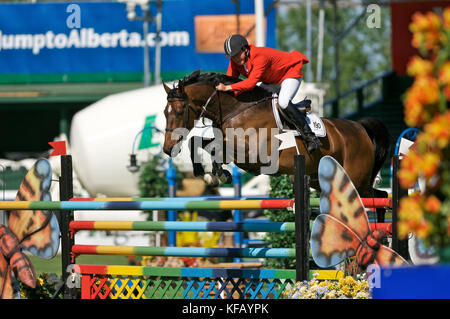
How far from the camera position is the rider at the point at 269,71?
6.26 meters

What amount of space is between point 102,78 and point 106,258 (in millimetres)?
10645

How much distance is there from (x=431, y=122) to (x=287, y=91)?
12.7 feet

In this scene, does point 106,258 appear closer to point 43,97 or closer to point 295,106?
point 295,106

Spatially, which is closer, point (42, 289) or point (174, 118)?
point (42, 289)

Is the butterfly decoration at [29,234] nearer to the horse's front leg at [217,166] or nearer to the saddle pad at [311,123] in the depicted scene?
the horse's front leg at [217,166]

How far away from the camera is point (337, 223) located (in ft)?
15.4

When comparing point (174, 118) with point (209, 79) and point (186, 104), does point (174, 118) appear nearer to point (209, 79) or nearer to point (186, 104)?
point (186, 104)

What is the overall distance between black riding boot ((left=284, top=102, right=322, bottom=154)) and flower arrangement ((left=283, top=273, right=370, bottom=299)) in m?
1.89

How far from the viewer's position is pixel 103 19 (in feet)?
72.1

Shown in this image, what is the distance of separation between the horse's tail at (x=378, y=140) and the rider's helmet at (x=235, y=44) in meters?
1.79

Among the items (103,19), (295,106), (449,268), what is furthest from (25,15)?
(449,268)

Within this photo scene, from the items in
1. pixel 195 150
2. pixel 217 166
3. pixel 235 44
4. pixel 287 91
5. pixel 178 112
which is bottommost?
pixel 217 166

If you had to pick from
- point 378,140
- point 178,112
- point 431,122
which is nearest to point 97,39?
point 378,140

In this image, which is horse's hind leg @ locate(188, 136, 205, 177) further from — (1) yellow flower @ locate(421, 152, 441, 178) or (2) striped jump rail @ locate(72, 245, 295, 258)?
(1) yellow flower @ locate(421, 152, 441, 178)
